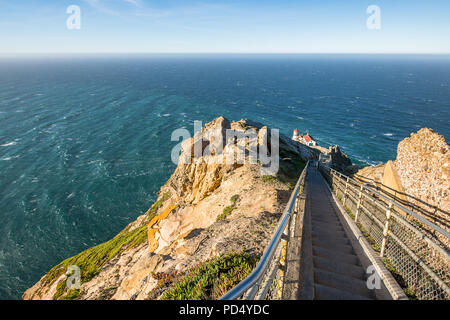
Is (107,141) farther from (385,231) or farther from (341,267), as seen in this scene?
(385,231)

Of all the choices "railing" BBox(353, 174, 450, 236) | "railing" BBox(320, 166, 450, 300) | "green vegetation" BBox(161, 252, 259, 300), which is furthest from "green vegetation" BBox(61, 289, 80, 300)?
"railing" BBox(353, 174, 450, 236)

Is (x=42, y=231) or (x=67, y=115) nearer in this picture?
(x=42, y=231)

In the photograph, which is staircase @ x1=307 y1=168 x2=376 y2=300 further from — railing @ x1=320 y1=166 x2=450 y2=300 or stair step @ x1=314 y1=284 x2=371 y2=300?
railing @ x1=320 y1=166 x2=450 y2=300

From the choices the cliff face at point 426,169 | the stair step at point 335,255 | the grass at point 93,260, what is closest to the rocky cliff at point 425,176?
the cliff face at point 426,169

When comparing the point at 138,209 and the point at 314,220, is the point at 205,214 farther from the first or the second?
the point at 138,209

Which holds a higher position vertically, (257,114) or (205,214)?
(257,114)

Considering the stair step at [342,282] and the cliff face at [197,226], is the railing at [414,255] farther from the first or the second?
the cliff face at [197,226]

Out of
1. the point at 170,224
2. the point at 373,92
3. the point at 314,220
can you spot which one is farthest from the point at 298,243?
the point at 373,92
